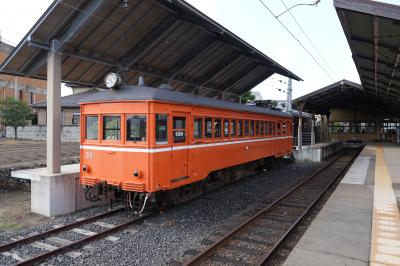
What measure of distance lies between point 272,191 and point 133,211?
511 centimetres

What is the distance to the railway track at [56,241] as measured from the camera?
5.79 m

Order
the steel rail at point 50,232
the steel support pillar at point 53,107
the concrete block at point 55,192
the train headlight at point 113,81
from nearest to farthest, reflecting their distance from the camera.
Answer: the steel rail at point 50,232 < the train headlight at point 113,81 < the concrete block at point 55,192 < the steel support pillar at point 53,107

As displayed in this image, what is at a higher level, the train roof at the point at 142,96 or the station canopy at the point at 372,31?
the station canopy at the point at 372,31

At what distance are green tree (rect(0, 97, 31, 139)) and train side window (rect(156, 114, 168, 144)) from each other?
2848 cm

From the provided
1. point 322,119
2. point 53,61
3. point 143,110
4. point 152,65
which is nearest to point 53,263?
point 143,110

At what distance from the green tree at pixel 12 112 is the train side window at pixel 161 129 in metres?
28.5

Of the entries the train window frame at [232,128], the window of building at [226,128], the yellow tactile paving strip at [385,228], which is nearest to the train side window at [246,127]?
Answer: the train window frame at [232,128]

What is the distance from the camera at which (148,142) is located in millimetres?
7113

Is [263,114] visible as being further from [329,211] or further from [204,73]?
[329,211]

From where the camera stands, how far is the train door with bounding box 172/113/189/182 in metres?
7.73

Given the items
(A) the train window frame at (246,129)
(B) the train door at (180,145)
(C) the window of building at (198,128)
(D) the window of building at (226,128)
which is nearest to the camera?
(B) the train door at (180,145)

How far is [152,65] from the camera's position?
11578 mm

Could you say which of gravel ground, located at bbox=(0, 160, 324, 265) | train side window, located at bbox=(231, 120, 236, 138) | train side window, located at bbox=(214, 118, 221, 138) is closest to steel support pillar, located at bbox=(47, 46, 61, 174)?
gravel ground, located at bbox=(0, 160, 324, 265)

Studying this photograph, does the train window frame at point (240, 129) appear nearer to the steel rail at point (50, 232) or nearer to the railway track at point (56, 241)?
the railway track at point (56, 241)
